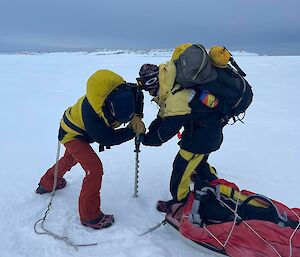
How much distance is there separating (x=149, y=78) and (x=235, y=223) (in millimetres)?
1660

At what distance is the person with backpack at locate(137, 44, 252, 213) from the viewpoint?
3.36 m

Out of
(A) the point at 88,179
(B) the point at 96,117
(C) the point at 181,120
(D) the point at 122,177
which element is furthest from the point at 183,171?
(D) the point at 122,177

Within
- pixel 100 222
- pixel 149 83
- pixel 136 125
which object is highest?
pixel 149 83

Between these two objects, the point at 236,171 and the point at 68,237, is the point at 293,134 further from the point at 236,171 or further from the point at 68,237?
the point at 68,237

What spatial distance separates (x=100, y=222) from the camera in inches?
145

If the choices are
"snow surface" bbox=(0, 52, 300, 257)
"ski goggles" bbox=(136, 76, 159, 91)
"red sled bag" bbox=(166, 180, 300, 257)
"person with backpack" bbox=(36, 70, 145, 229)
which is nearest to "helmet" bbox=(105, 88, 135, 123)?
"person with backpack" bbox=(36, 70, 145, 229)

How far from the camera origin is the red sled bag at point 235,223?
2.95 metres

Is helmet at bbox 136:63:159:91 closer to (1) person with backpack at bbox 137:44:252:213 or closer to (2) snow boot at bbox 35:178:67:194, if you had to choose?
(1) person with backpack at bbox 137:44:252:213

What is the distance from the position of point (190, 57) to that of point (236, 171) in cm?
242

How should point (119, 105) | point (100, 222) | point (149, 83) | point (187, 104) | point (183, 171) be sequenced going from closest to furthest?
1. point (119, 105)
2. point (187, 104)
3. point (149, 83)
4. point (100, 222)
5. point (183, 171)

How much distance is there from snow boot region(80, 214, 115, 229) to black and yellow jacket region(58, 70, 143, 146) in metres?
0.84

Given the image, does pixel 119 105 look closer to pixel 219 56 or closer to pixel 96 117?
pixel 96 117

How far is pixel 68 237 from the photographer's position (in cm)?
353

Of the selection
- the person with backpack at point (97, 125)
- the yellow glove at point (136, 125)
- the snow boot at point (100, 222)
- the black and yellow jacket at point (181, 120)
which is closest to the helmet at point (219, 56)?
the black and yellow jacket at point (181, 120)
